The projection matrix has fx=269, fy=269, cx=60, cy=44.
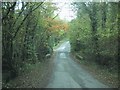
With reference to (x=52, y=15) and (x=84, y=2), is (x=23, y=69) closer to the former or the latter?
(x=52, y=15)

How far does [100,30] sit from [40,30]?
6098 millimetres

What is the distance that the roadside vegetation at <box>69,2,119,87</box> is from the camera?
2123 centimetres

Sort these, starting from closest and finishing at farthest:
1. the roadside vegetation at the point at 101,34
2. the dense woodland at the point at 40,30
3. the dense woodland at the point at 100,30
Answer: the dense woodland at the point at 40,30 < the roadside vegetation at the point at 101,34 < the dense woodland at the point at 100,30

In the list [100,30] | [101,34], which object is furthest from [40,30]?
[101,34]

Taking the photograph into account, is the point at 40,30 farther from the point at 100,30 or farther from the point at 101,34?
the point at 101,34

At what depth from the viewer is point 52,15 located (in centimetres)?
3005

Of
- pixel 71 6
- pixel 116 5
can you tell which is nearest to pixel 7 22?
pixel 116 5

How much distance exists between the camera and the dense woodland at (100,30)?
A: 21656mm

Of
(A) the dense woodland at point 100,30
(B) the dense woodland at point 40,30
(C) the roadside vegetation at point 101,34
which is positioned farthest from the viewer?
(A) the dense woodland at point 100,30

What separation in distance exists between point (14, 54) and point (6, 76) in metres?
1.98

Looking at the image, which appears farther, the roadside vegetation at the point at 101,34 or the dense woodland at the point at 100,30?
the dense woodland at the point at 100,30

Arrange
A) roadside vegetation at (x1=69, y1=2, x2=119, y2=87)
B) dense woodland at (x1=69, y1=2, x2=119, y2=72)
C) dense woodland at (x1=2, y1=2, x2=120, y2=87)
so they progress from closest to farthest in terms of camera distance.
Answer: dense woodland at (x1=2, y1=2, x2=120, y2=87), roadside vegetation at (x1=69, y1=2, x2=119, y2=87), dense woodland at (x1=69, y1=2, x2=119, y2=72)

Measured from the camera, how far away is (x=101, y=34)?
83.0ft

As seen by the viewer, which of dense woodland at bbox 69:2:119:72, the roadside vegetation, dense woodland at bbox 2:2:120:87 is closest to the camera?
dense woodland at bbox 2:2:120:87
